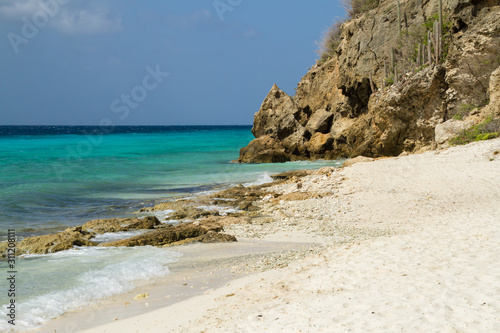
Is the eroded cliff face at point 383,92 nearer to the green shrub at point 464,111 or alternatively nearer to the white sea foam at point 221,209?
the green shrub at point 464,111

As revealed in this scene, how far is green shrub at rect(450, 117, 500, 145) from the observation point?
16.8m

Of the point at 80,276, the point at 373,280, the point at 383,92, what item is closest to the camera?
the point at 373,280

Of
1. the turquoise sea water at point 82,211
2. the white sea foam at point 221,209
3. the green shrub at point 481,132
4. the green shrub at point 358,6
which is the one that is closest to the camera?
the turquoise sea water at point 82,211

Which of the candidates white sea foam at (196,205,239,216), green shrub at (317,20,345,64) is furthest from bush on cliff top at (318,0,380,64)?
white sea foam at (196,205,239,216)

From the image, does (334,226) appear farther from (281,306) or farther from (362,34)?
(362,34)

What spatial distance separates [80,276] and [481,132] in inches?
615

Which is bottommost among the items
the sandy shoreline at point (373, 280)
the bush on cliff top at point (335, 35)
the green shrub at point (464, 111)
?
the sandy shoreline at point (373, 280)

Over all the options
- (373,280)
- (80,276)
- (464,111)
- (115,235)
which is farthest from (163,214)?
(464,111)

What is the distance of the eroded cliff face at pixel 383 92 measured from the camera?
65.9 feet

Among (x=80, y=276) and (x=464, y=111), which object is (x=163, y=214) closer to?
(x=80, y=276)

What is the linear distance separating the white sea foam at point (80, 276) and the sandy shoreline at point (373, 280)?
1046 millimetres

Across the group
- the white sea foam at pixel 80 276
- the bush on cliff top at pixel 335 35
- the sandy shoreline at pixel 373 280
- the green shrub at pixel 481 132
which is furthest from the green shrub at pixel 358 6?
the white sea foam at pixel 80 276

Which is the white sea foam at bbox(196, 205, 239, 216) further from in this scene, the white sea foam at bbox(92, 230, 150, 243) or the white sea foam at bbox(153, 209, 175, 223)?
the white sea foam at bbox(92, 230, 150, 243)

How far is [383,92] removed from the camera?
24141 millimetres
